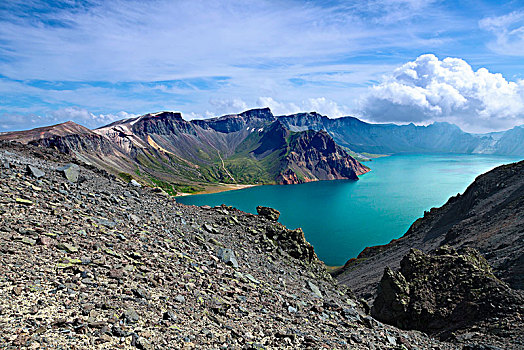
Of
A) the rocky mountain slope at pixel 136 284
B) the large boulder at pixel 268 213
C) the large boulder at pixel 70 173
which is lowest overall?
the rocky mountain slope at pixel 136 284

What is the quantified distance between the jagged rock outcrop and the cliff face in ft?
25.3

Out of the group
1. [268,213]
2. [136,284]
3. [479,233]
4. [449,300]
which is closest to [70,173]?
[136,284]

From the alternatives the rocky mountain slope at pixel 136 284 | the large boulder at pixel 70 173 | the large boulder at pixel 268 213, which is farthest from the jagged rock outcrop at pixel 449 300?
the large boulder at pixel 70 173

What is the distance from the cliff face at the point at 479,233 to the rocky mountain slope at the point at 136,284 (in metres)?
27.8

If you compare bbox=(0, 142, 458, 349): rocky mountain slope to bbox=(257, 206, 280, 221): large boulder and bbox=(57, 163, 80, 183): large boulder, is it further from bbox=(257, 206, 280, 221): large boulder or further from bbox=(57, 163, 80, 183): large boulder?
bbox=(257, 206, 280, 221): large boulder

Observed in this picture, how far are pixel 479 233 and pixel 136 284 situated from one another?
223 ft

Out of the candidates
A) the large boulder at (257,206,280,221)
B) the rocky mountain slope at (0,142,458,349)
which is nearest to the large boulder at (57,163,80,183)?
the rocky mountain slope at (0,142,458,349)

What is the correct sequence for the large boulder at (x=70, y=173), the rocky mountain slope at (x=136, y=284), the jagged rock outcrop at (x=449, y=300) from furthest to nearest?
1. the jagged rock outcrop at (x=449, y=300)
2. the large boulder at (x=70, y=173)
3. the rocky mountain slope at (x=136, y=284)

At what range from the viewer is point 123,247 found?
55.8ft

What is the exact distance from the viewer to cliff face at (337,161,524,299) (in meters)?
43.6

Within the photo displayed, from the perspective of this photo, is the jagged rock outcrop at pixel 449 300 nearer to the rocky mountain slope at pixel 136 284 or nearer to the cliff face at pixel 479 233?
the rocky mountain slope at pixel 136 284

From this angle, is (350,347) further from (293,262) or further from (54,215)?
(54,215)

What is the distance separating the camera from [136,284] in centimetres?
1409

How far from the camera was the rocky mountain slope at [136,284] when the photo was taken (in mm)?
10422
